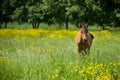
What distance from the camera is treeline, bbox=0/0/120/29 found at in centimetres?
3700

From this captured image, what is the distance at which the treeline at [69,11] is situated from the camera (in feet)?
121

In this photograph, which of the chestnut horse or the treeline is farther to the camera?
the treeline

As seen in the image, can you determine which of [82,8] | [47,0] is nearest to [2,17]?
[47,0]

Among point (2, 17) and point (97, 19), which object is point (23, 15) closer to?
point (2, 17)

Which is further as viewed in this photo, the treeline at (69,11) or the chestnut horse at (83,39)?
the treeline at (69,11)

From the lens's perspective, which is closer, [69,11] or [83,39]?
[83,39]

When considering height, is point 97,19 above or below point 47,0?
below

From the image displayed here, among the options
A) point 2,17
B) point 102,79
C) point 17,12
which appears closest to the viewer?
point 102,79

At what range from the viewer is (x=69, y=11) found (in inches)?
1422

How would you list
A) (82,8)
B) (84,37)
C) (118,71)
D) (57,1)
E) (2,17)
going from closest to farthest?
(118,71)
(84,37)
(82,8)
(57,1)
(2,17)

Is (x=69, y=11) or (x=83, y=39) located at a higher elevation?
(x=83, y=39)

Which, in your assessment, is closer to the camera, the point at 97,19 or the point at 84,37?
the point at 84,37

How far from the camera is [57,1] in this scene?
129 ft

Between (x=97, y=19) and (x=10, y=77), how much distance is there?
32.7 m
